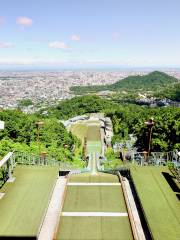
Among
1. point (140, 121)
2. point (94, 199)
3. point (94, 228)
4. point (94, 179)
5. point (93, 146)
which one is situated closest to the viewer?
point (94, 228)

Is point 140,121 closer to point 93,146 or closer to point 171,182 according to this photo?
point 93,146

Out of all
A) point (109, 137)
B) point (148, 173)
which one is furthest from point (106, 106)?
point (148, 173)

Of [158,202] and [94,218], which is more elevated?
[158,202]

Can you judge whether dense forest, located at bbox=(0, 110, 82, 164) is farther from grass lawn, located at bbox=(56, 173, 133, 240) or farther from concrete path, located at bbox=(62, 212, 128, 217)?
concrete path, located at bbox=(62, 212, 128, 217)

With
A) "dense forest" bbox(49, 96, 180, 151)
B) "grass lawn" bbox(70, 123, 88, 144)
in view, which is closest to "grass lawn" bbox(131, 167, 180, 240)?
"dense forest" bbox(49, 96, 180, 151)

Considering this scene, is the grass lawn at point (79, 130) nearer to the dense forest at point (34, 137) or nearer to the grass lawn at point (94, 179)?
the dense forest at point (34, 137)

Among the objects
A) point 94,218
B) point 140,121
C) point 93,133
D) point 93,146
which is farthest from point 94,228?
point 93,133

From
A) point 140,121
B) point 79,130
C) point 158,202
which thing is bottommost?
point 79,130

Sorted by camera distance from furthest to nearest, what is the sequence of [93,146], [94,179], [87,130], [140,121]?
[87,130] → [140,121] → [93,146] → [94,179]
